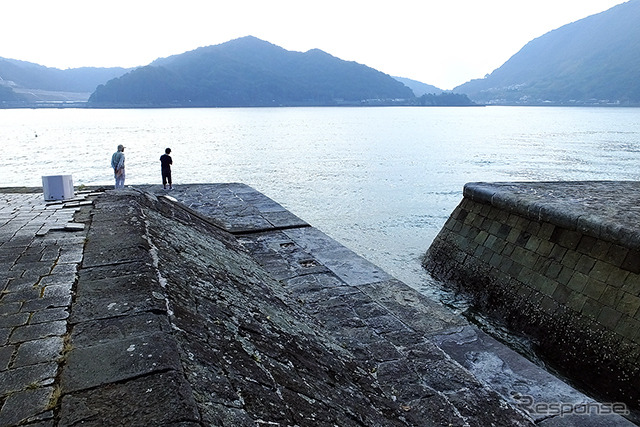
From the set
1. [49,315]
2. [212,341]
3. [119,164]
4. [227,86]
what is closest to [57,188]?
[49,315]

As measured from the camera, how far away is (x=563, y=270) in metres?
8.08

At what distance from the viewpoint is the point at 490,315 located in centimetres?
938

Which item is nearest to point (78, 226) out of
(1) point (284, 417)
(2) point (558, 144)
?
(1) point (284, 417)

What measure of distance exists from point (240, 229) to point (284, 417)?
746 centimetres

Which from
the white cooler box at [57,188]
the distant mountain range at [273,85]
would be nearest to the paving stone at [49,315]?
the white cooler box at [57,188]

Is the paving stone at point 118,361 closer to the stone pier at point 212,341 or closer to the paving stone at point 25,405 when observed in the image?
the stone pier at point 212,341

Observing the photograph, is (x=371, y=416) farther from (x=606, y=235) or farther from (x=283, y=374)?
(x=606, y=235)

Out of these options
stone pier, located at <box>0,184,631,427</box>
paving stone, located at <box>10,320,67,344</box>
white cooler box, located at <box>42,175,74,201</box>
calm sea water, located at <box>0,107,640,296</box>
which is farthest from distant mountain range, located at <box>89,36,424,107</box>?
paving stone, located at <box>10,320,67,344</box>

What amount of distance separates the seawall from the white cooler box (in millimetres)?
8313

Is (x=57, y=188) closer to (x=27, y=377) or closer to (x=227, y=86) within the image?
(x=27, y=377)

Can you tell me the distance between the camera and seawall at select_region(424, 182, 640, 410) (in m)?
6.79

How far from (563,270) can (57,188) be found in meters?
8.93

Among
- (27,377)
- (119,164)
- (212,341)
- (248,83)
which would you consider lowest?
(212,341)

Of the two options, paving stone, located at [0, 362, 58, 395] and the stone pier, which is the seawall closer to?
the stone pier
